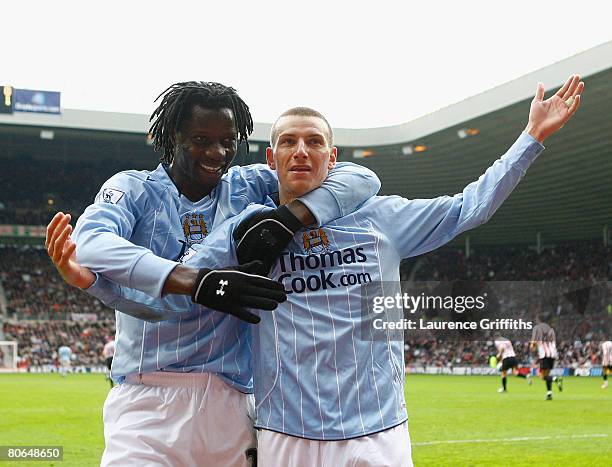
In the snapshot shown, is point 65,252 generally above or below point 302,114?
below

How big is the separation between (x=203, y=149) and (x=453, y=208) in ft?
2.96

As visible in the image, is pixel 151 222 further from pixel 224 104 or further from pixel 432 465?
pixel 432 465

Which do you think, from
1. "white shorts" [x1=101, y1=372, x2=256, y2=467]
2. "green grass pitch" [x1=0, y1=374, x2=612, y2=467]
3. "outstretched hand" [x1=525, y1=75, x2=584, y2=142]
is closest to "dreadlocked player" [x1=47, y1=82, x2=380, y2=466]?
"white shorts" [x1=101, y1=372, x2=256, y2=467]

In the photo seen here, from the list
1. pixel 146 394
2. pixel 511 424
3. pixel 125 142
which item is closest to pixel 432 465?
pixel 511 424

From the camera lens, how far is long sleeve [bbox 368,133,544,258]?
271 centimetres

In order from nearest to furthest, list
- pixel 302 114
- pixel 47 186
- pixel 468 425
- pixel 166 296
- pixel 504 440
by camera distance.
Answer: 1. pixel 166 296
2. pixel 302 114
3. pixel 504 440
4. pixel 468 425
5. pixel 47 186

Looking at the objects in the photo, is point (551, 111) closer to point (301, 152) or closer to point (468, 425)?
point (301, 152)

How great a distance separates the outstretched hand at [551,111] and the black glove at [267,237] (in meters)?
0.88

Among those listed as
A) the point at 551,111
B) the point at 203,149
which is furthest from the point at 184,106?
the point at 551,111

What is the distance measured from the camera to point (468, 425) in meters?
11.5

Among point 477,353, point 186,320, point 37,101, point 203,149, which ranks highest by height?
point 37,101

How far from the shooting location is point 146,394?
281cm

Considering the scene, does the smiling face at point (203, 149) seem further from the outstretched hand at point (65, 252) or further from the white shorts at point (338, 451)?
the white shorts at point (338, 451)

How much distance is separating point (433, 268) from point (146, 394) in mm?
31887
